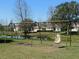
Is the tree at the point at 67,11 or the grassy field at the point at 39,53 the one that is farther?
the tree at the point at 67,11

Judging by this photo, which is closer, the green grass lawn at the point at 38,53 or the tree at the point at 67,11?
the green grass lawn at the point at 38,53

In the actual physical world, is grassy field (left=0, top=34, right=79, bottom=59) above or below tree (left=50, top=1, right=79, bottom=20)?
below

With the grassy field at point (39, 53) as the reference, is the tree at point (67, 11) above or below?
above

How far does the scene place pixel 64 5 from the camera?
71.2m

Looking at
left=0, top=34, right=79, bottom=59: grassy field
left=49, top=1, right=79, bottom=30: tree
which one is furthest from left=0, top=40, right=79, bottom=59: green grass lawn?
left=49, top=1, right=79, bottom=30: tree

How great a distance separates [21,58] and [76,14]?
61.2 m

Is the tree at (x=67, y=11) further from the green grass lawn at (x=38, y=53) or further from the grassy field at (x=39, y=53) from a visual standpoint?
the green grass lawn at (x=38, y=53)

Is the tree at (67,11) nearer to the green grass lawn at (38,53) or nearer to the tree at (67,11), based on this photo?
the tree at (67,11)

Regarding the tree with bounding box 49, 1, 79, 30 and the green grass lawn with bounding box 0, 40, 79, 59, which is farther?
the tree with bounding box 49, 1, 79, 30

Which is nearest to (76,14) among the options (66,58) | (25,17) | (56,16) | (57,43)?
(56,16)

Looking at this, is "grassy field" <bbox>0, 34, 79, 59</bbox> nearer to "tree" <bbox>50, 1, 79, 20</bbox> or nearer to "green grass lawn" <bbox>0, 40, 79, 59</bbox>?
"green grass lawn" <bbox>0, 40, 79, 59</bbox>

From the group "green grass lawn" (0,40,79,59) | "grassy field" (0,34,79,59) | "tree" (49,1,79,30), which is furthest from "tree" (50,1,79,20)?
"green grass lawn" (0,40,79,59)

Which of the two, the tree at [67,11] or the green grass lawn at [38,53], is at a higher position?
the tree at [67,11]

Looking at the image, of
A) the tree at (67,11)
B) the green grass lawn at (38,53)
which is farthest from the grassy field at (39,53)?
the tree at (67,11)
